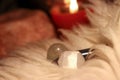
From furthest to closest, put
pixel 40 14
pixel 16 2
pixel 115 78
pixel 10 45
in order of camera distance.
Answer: pixel 16 2 → pixel 40 14 → pixel 10 45 → pixel 115 78

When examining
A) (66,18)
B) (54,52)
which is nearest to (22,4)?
(66,18)

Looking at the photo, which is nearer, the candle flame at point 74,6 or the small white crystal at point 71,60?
the small white crystal at point 71,60

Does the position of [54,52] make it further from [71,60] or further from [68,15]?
[68,15]

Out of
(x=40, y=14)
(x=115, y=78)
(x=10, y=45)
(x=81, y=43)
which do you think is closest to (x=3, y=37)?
(x=10, y=45)

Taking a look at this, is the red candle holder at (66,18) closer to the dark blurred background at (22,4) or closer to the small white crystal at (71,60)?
the dark blurred background at (22,4)

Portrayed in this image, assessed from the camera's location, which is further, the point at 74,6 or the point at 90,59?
the point at 74,6

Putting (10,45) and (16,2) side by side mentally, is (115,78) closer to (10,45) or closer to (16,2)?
(10,45)

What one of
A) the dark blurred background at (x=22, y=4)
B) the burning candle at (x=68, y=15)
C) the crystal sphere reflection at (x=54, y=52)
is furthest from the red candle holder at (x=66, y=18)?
the crystal sphere reflection at (x=54, y=52)
